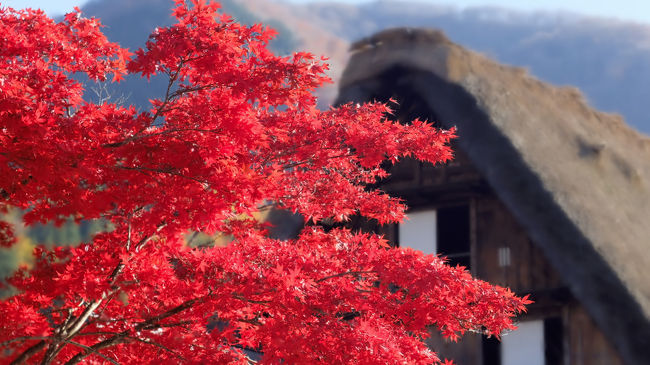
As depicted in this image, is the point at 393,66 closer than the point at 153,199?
No

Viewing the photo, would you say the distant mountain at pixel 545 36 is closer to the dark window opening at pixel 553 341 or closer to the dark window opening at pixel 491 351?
the dark window opening at pixel 491 351

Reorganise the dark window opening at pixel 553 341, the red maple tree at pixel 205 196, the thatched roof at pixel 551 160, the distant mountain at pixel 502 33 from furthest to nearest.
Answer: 1. the distant mountain at pixel 502 33
2. the dark window opening at pixel 553 341
3. the thatched roof at pixel 551 160
4. the red maple tree at pixel 205 196

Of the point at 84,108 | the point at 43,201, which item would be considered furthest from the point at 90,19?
the point at 43,201

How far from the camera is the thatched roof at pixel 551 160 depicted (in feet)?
27.2

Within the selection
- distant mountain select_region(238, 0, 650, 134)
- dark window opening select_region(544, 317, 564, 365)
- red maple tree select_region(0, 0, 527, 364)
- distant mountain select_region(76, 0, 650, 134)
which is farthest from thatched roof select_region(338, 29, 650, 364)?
distant mountain select_region(238, 0, 650, 134)

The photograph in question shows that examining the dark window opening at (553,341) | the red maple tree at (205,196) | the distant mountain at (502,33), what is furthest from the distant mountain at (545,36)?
the red maple tree at (205,196)

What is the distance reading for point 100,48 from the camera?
17.9 feet

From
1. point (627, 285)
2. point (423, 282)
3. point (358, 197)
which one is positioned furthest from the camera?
point (627, 285)

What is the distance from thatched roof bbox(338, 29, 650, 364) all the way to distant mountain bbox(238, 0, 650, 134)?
55.0 m

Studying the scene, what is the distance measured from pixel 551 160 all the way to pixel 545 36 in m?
76.1

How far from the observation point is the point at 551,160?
9727 millimetres

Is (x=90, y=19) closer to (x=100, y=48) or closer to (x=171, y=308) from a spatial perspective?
(x=100, y=48)

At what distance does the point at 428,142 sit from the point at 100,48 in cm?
249

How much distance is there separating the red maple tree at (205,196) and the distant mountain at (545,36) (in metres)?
60.9
